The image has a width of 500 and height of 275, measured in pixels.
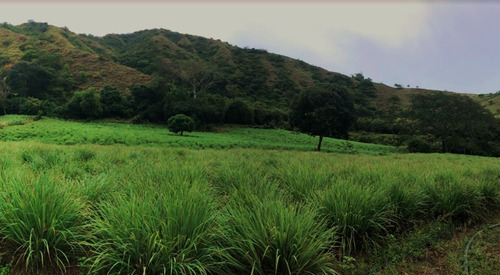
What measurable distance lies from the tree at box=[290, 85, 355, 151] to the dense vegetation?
0.12 meters

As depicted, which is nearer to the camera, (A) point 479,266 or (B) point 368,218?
(A) point 479,266

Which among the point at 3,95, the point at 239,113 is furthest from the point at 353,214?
the point at 3,95

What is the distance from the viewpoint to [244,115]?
196ft

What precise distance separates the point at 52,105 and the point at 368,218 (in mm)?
64726

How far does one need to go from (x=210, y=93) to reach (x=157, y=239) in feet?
221

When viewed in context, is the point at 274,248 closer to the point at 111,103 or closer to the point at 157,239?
the point at 157,239

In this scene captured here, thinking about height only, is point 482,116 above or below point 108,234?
above

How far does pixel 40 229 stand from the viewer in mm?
2771

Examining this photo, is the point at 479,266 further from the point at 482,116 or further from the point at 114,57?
the point at 114,57

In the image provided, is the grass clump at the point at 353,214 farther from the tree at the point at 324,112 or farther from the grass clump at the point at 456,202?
the tree at the point at 324,112

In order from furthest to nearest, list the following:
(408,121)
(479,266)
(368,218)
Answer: (408,121) < (368,218) < (479,266)

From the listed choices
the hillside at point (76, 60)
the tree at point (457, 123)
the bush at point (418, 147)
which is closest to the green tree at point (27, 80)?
the hillside at point (76, 60)

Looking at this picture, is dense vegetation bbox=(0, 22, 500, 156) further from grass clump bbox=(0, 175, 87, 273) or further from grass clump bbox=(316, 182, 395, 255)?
grass clump bbox=(0, 175, 87, 273)

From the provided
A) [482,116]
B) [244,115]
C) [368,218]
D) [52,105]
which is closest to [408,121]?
[482,116]
